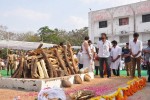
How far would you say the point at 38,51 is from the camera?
1162 centimetres

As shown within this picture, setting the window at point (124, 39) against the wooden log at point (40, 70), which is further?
the window at point (124, 39)

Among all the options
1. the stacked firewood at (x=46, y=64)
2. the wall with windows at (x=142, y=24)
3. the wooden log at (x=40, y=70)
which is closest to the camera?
the wooden log at (x=40, y=70)

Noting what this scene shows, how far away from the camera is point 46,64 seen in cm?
1122

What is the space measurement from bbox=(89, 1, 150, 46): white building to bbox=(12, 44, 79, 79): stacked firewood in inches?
1196

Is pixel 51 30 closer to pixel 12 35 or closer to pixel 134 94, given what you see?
pixel 12 35

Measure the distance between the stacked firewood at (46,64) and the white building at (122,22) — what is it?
99.7 feet

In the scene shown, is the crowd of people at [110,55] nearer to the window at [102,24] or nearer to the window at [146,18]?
the window at [146,18]

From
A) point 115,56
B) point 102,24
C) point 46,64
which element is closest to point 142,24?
point 102,24

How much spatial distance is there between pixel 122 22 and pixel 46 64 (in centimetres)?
3452

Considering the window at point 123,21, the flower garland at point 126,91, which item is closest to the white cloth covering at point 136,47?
the flower garland at point 126,91

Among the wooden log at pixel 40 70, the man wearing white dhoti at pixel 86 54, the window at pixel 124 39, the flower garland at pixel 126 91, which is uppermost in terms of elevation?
the window at pixel 124 39

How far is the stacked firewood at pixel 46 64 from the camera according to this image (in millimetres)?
10688

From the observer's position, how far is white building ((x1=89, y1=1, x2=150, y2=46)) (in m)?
41.4

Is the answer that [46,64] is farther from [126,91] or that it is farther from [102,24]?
[102,24]
